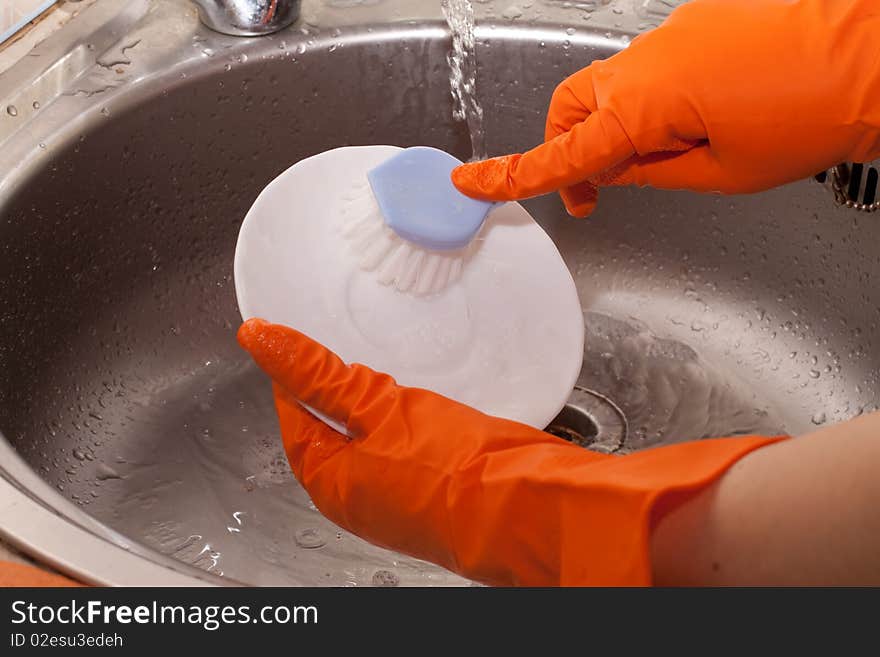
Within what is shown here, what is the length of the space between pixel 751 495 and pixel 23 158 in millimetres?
741

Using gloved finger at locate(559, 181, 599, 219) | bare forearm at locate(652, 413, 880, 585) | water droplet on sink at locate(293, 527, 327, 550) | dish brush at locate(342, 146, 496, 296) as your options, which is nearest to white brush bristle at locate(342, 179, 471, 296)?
dish brush at locate(342, 146, 496, 296)

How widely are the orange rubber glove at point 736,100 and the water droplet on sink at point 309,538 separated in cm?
38

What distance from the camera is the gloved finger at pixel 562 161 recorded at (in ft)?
2.66

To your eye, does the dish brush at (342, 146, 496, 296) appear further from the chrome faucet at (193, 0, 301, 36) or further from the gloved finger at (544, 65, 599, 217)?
the chrome faucet at (193, 0, 301, 36)

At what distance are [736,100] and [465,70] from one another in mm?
408

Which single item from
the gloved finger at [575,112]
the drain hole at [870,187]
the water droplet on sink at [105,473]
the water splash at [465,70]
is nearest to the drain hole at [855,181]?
the drain hole at [870,187]

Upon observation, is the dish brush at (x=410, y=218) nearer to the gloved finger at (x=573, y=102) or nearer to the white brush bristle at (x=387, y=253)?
the white brush bristle at (x=387, y=253)

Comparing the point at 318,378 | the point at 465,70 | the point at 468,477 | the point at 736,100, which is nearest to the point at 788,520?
the point at 468,477

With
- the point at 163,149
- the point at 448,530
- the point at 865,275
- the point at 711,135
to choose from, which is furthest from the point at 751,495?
the point at 163,149

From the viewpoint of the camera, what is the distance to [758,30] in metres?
0.81

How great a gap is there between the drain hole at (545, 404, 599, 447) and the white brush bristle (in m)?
0.28
